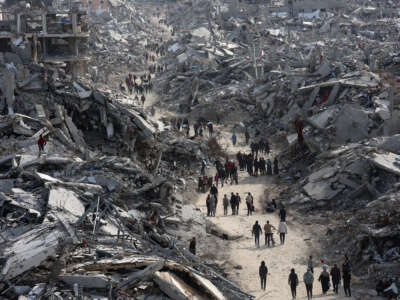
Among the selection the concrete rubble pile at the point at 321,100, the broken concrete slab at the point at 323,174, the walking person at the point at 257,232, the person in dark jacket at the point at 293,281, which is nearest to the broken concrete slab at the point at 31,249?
the person in dark jacket at the point at 293,281

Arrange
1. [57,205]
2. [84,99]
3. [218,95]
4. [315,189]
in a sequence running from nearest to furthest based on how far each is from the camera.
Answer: [57,205], [315,189], [84,99], [218,95]

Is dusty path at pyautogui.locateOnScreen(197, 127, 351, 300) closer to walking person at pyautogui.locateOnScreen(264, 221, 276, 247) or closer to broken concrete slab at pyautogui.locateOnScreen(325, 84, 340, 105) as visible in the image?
walking person at pyautogui.locateOnScreen(264, 221, 276, 247)

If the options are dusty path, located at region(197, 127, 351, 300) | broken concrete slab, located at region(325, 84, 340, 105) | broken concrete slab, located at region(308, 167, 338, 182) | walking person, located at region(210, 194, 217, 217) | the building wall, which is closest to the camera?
dusty path, located at region(197, 127, 351, 300)

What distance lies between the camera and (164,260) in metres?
13.5

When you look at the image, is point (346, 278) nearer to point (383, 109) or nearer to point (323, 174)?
point (323, 174)

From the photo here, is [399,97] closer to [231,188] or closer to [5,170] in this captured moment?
[231,188]

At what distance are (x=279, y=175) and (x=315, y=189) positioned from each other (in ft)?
12.1

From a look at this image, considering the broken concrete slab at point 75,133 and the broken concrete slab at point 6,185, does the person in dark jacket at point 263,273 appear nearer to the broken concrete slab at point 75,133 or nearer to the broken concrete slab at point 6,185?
the broken concrete slab at point 6,185

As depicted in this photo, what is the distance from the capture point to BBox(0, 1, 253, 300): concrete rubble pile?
12.8 m

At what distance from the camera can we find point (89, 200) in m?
16.8

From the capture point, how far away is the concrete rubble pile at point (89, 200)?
42.0ft

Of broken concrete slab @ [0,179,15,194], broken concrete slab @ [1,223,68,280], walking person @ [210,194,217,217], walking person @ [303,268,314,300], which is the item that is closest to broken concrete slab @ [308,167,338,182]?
walking person @ [210,194,217,217]

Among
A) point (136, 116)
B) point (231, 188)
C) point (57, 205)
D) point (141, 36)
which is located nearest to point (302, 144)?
point (231, 188)

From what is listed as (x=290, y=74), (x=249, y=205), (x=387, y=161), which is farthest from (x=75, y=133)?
(x=290, y=74)
